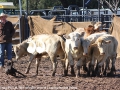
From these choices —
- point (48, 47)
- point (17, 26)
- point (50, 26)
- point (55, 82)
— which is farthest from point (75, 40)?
point (17, 26)

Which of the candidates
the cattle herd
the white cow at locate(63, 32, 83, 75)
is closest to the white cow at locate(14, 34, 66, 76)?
the cattle herd

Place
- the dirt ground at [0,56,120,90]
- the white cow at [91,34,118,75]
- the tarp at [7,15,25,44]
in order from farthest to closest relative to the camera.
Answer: the tarp at [7,15,25,44] → the white cow at [91,34,118,75] → the dirt ground at [0,56,120,90]

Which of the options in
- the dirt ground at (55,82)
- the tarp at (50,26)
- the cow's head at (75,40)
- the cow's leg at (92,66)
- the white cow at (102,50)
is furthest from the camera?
the tarp at (50,26)

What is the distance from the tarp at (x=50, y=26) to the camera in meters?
16.9

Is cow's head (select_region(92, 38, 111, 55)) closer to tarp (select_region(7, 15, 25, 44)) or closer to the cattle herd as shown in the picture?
the cattle herd

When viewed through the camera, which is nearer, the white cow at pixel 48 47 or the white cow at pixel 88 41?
the white cow at pixel 88 41

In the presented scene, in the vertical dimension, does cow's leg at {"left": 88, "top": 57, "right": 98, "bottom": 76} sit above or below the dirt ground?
above

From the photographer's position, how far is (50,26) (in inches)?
672

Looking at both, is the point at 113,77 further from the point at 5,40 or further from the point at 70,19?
the point at 70,19

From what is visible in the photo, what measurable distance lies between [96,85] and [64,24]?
7.96 meters

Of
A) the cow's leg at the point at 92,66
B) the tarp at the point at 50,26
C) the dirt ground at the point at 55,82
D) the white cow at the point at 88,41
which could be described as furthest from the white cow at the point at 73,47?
the tarp at the point at 50,26

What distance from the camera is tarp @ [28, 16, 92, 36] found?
55.5 ft

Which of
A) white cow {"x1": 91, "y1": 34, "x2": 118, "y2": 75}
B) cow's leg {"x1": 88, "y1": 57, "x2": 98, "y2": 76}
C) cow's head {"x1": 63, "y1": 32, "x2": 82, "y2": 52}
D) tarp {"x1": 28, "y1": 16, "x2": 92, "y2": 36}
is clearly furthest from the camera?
tarp {"x1": 28, "y1": 16, "x2": 92, "y2": 36}

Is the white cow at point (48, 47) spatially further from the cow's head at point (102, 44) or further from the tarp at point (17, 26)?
the tarp at point (17, 26)
